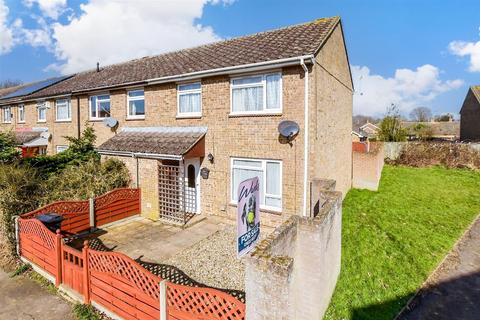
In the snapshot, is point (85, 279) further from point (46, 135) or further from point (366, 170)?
point (46, 135)

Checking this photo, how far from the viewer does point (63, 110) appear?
17422mm

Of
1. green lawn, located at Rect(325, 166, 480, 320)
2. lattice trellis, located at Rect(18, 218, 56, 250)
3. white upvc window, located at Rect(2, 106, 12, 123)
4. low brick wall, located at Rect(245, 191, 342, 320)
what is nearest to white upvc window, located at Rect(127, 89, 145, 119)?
lattice trellis, located at Rect(18, 218, 56, 250)

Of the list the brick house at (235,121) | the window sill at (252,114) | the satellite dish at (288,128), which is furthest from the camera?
the window sill at (252,114)

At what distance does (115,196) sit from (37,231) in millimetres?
3629

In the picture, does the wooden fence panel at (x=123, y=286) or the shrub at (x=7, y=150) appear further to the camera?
the shrub at (x=7, y=150)

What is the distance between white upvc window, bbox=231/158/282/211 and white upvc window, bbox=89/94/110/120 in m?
A: 8.47

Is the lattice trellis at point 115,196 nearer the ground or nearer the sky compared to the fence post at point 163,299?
nearer the sky

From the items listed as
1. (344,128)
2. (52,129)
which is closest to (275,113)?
(344,128)

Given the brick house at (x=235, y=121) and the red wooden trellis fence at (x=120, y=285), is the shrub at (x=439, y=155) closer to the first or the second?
the brick house at (x=235, y=121)

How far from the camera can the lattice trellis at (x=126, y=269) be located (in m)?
5.04

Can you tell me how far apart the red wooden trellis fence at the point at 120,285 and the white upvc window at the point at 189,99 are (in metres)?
6.48

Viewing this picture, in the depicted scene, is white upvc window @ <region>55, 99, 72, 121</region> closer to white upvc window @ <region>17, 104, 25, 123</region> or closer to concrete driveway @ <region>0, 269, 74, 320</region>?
white upvc window @ <region>17, 104, 25, 123</region>

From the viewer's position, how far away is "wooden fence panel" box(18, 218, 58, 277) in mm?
6934

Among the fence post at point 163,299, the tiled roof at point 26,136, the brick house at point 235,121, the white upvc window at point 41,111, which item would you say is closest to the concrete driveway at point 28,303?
the fence post at point 163,299
